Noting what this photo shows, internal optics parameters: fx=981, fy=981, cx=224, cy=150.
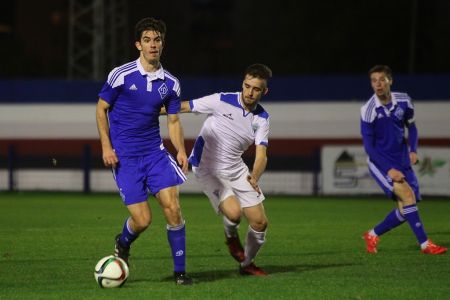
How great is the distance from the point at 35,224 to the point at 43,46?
37.4 meters

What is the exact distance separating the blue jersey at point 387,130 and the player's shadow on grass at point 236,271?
6.49ft

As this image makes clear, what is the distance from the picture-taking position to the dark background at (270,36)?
40000mm

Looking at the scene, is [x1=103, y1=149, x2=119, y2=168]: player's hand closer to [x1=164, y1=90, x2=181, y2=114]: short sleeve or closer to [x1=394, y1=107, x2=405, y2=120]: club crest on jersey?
[x1=164, y1=90, x2=181, y2=114]: short sleeve

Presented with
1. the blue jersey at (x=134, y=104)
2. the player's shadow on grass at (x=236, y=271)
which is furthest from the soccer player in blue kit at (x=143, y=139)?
the player's shadow on grass at (x=236, y=271)

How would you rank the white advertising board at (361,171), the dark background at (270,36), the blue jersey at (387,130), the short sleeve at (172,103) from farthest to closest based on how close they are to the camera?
1. the dark background at (270,36)
2. the white advertising board at (361,171)
3. the blue jersey at (387,130)
4. the short sleeve at (172,103)

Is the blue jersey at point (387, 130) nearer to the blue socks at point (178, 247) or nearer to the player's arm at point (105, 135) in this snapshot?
the blue socks at point (178, 247)

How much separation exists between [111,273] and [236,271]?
1.71 metres

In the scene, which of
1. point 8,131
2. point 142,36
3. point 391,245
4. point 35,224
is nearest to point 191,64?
point 8,131

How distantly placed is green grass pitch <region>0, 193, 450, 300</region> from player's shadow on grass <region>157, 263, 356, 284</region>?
10mm

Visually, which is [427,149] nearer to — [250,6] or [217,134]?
[217,134]

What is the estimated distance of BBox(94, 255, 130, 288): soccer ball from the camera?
825 cm

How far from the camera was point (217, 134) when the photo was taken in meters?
9.59

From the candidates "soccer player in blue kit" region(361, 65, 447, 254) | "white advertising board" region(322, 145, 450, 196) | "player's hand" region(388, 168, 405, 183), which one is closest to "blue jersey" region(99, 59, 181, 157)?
"soccer player in blue kit" region(361, 65, 447, 254)

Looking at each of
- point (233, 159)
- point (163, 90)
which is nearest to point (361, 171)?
point (233, 159)
